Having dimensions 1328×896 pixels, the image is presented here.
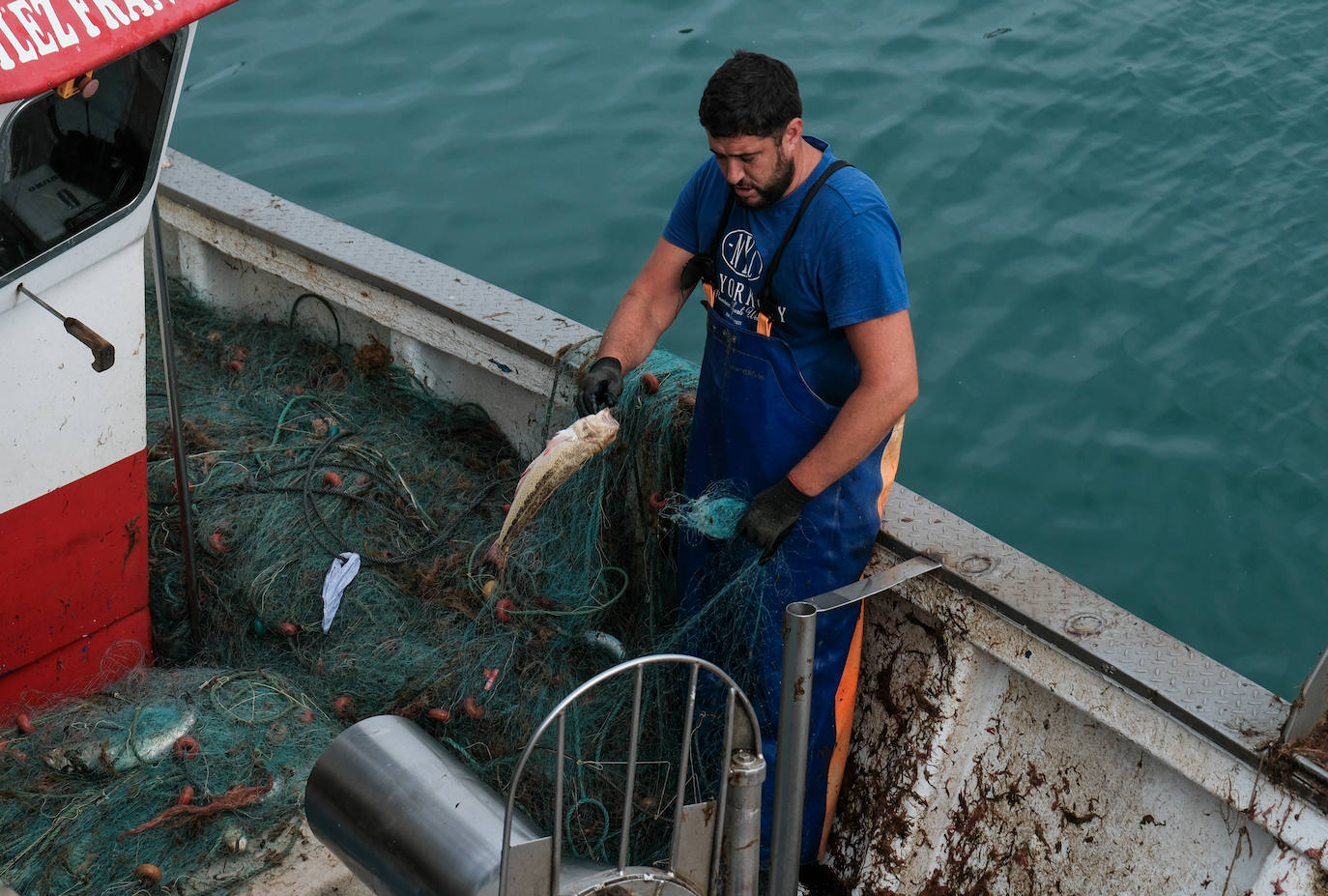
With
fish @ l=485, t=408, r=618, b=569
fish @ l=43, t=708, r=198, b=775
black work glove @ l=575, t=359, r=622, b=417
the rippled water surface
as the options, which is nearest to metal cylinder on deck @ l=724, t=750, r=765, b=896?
fish @ l=485, t=408, r=618, b=569

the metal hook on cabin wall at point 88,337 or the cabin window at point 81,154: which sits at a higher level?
the cabin window at point 81,154

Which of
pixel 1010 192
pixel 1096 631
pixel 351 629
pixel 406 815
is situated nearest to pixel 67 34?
pixel 406 815

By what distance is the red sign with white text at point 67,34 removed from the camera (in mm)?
2369

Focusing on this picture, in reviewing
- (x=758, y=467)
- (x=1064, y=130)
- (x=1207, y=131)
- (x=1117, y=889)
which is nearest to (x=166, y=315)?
(x=758, y=467)

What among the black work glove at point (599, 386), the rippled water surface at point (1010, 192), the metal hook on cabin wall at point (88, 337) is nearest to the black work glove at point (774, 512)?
the black work glove at point (599, 386)

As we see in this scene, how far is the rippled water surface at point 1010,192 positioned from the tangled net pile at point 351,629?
2.64 meters

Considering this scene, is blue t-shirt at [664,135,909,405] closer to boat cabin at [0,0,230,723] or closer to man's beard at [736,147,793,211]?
man's beard at [736,147,793,211]

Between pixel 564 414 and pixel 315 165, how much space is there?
15.8 feet

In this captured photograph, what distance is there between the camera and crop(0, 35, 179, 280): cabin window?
2957 mm

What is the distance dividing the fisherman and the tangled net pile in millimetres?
148

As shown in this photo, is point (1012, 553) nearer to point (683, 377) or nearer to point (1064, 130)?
point (683, 377)

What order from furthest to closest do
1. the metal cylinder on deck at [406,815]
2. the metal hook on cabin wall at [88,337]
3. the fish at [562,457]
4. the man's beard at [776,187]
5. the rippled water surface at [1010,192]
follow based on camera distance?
the rippled water surface at [1010,192], the fish at [562,457], the man's beard at [776,187], the metal hook on cabin wall at [88,337], the metal cylinder on deck at [406,815]

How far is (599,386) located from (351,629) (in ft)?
3.79

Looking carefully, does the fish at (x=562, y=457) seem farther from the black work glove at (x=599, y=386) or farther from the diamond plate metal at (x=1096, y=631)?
the diamond plate metal at (x=1096, y=631)
